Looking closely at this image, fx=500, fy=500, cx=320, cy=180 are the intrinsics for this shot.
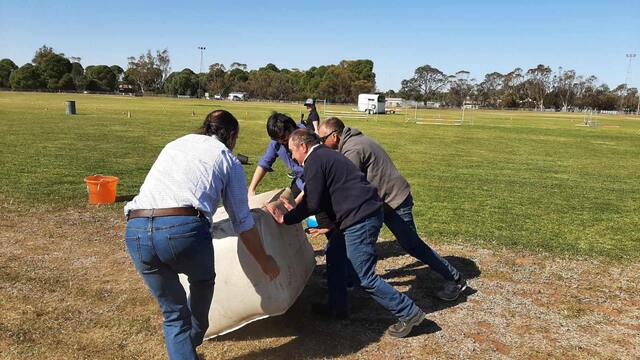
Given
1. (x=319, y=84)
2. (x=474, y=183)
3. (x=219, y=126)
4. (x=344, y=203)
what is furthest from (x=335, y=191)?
(x=319, y=84)

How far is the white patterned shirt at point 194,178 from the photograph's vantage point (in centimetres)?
294

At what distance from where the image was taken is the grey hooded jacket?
471cm

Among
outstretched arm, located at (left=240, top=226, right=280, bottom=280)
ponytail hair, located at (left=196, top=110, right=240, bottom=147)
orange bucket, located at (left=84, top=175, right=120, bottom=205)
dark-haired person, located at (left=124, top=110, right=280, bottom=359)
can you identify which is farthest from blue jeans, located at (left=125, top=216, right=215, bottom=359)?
orange bucket, located at (left=84, top=175, right=120, bottom=205)

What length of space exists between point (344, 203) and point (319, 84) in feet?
413

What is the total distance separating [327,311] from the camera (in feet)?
15.5

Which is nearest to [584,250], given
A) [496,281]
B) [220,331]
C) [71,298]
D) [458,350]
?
[496,281]

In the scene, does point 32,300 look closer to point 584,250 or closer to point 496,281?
point 496,281

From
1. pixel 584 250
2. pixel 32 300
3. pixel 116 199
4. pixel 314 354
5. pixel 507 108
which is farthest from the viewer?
pixel 507 108

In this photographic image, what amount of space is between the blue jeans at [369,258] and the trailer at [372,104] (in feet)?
195

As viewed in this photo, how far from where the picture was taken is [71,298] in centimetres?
488

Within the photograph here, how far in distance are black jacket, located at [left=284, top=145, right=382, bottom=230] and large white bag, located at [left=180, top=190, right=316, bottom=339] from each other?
0.26 m

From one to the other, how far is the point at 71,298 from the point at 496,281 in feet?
15.0

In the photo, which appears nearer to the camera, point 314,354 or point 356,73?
point 314,354

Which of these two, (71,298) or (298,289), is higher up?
(298,289)
